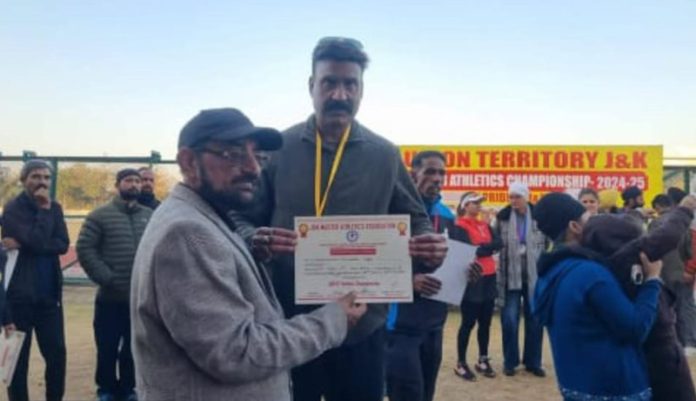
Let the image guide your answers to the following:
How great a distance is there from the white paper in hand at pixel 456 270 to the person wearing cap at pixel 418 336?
6.1 inches

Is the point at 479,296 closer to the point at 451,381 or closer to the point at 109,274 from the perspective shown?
the point at 451,381

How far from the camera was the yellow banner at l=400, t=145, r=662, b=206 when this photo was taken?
12.2 metres

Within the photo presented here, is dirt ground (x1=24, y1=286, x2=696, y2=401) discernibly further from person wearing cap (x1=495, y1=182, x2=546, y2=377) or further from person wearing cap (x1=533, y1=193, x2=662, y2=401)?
person wearing cap (x1=533, y1=193, x2=662, y2=401)

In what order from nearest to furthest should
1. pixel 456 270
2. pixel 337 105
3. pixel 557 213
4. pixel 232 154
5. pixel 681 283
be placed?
pixel 232 154
pixel 337 105
pixel 557 213
pixel 456 270
pixel 681 283

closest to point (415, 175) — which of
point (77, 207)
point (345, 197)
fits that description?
point (345, 197)

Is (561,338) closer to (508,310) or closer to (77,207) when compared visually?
(508,310)

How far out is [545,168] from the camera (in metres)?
12.3

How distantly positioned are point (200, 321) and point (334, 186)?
41.3 inches

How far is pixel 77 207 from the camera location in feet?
42.7

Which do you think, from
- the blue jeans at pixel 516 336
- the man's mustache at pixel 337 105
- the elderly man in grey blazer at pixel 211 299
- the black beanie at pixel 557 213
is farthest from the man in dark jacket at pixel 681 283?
the elderly man in grey blazer at pixel 211 299

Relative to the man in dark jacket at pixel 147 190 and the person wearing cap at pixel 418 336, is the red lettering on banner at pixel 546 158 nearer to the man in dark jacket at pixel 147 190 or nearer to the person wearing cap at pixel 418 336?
the man in dark jacket at pixel 147 190

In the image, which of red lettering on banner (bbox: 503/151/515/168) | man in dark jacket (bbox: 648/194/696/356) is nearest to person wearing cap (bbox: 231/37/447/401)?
man in dark jacket (bbox: 648/194/696/356)

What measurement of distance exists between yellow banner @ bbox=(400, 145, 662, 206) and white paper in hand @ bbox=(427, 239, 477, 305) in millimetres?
7162

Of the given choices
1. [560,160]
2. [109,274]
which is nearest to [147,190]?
[109,274]
